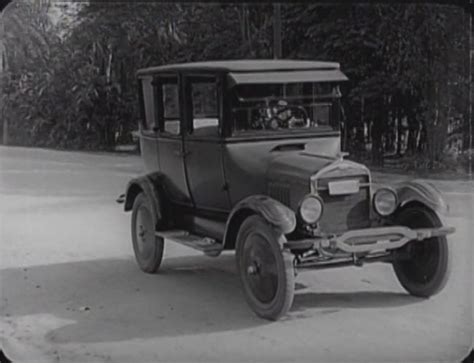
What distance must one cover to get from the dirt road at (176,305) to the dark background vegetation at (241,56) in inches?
11.2

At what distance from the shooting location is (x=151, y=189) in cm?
486

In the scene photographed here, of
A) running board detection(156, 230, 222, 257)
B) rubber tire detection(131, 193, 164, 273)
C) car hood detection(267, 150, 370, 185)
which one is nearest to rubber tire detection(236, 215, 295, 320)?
car hood detection(267, 150, 370, 185)

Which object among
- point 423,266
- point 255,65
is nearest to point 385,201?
point 423,266

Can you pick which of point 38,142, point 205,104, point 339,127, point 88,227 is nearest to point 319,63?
point 339,127

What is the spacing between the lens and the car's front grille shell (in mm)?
3965

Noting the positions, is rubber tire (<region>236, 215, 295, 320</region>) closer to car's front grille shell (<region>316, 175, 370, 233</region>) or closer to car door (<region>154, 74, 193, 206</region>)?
car's front grille shell (<region>316, 175, 370, 233</region>)

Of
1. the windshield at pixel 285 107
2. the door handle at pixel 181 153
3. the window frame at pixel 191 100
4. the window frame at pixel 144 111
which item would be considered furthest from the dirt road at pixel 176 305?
the window frame at pixel 191 100

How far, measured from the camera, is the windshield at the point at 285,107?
165 inches

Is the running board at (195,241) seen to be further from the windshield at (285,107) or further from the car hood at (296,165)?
the windshield at (285,107)

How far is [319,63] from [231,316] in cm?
157

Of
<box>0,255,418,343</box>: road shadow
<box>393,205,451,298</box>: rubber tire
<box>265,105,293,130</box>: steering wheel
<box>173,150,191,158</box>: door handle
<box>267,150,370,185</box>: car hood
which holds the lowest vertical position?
<box>0,255,418,343</box>: road shadow

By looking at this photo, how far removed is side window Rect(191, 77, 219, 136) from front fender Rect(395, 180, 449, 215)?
1119 mm

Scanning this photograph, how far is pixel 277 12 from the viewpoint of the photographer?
289 cm

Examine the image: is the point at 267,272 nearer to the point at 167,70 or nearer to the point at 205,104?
the point at 205,104
